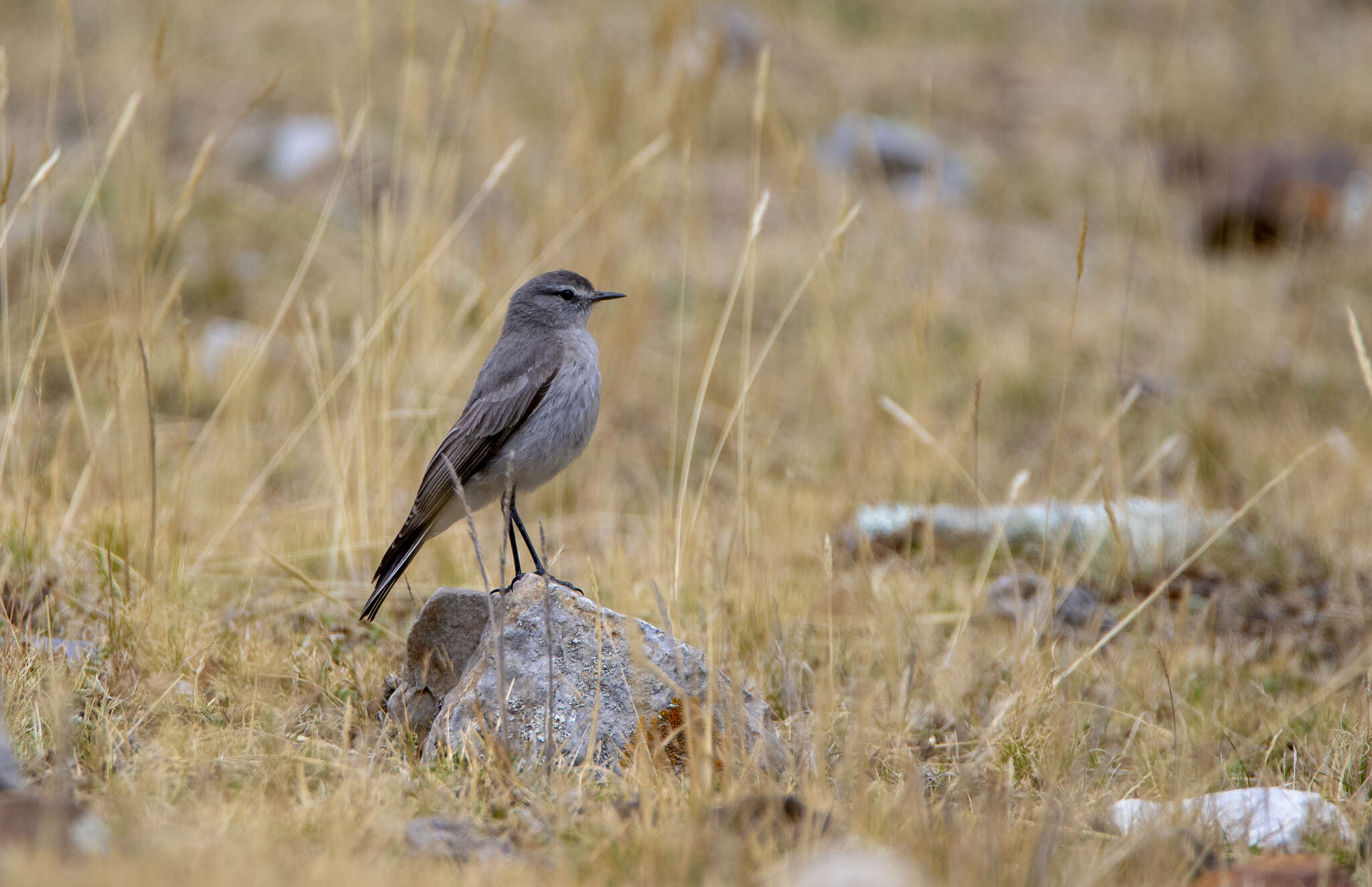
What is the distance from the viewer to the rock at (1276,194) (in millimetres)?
10883

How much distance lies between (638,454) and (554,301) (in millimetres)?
2441

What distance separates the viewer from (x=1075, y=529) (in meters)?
5.29

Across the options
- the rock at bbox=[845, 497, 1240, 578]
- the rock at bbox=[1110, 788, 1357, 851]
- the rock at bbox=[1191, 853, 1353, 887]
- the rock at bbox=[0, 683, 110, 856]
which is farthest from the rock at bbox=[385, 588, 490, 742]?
the rock at bbox=[845, 497, 1240, 578]

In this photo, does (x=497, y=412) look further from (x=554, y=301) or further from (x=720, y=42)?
(x=720, y=42)

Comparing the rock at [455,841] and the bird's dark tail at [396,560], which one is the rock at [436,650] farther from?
the rock at [455,841]

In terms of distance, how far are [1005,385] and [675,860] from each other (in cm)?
625

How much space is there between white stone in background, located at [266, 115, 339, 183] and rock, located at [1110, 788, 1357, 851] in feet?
32.0

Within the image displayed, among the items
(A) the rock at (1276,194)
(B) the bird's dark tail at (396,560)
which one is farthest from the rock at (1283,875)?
(A) the rock at (1276,194)

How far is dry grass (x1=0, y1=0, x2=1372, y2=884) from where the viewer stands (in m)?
2.66

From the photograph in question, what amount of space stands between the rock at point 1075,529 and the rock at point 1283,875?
2710mm

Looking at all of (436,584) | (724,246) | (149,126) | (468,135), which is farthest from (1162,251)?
(468,135)

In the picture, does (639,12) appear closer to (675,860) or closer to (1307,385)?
(1307,385)

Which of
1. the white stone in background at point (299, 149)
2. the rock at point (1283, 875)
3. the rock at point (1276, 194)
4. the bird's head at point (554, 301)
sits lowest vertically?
the rock at point (1283, 875)

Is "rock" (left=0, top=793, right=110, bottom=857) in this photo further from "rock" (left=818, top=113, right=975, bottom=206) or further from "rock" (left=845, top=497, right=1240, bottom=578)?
"rock" (left=818, top=113, right=975, bottom=206)
